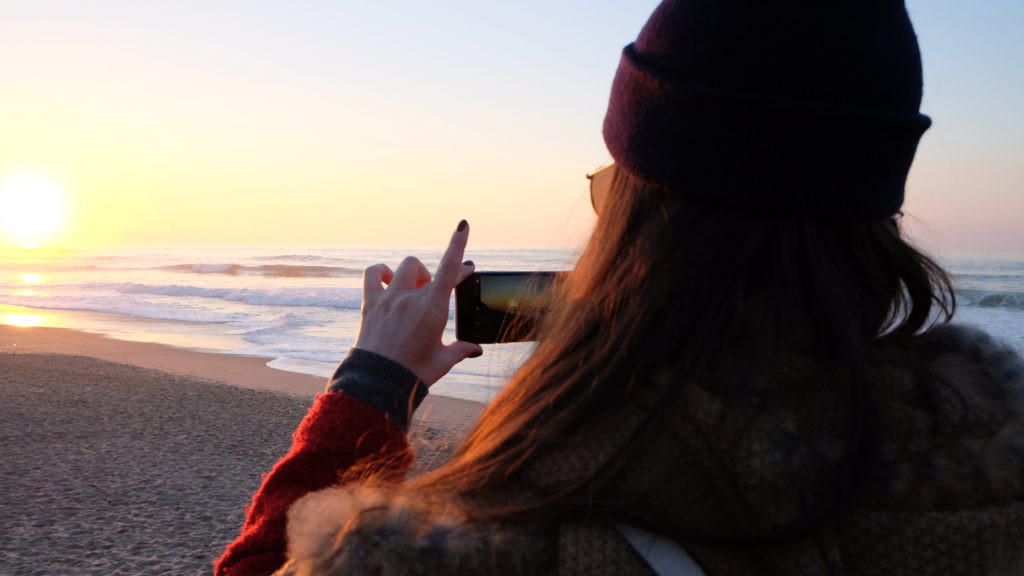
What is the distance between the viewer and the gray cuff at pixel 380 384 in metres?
1.04

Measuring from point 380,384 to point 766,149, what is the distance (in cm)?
61

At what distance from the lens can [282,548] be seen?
3.15ft

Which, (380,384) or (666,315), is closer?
(666,315)

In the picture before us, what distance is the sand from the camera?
12.1 feet

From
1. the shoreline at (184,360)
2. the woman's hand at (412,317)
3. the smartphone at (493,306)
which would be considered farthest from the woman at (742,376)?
the shoreline at (184,360)

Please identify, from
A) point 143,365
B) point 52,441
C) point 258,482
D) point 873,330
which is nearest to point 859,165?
point 873,330

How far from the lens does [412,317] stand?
1.15 m

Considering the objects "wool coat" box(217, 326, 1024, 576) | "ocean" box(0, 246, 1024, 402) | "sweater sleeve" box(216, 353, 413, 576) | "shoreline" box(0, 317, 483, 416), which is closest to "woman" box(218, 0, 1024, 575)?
"wool coat" box(217, 326, 1024, 576)

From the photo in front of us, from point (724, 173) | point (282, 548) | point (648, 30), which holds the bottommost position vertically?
point (282, 548)

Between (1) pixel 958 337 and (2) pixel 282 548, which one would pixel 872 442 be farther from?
(2) pixel 282 548

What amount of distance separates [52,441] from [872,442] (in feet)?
20.1

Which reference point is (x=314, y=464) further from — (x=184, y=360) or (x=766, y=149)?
(x=184, y=360)

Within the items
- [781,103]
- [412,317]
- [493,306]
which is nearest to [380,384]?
[412,317]

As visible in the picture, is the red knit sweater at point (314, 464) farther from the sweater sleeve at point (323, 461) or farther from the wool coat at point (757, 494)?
the wool coat at point (757, 494)
